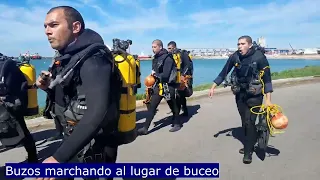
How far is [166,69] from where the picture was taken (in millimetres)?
6902

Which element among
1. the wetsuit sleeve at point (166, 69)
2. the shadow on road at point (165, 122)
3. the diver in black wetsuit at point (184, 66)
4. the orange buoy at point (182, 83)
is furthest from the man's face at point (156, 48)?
the shadow on road at point (165, 122)

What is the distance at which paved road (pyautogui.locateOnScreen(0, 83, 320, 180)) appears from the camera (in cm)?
468

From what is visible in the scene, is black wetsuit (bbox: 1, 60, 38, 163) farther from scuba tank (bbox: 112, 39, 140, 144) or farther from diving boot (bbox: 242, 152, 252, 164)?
diving boot (bbox: 242, 152, 252, 164)

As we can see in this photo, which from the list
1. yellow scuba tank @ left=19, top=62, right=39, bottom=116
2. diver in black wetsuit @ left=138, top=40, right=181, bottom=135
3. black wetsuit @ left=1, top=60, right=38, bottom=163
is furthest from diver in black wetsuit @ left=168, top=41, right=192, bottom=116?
black wetsuit @ left=1, top=60, right=38, bottom=163

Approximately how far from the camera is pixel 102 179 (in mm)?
2803

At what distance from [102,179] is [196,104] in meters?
8.12

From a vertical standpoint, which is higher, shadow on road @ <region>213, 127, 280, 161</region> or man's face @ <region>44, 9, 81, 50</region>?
man's face @ <region>44, 9, 81, 50</region>

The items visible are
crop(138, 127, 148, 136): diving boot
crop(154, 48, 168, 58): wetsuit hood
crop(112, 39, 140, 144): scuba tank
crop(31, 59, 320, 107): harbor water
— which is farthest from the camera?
crop(31, 59, 320, 107): harbor water

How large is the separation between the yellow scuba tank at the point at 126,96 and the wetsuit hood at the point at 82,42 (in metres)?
0.36

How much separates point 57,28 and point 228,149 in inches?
177

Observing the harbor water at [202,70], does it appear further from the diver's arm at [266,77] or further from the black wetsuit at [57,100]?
the diver's arm at [266,77]

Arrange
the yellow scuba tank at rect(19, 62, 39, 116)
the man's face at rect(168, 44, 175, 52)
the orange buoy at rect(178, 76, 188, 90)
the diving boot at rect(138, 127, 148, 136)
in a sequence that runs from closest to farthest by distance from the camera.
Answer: the yellow scuba tank at rect(19, 62, 39, 116), the diving boot at rect(138, 127, 148, 136), the orange buoy at rect(178, 76, 188, 90), the man's face at rect(168, 44, 175, 52)

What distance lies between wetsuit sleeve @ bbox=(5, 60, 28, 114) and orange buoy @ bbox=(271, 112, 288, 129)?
149 inches
